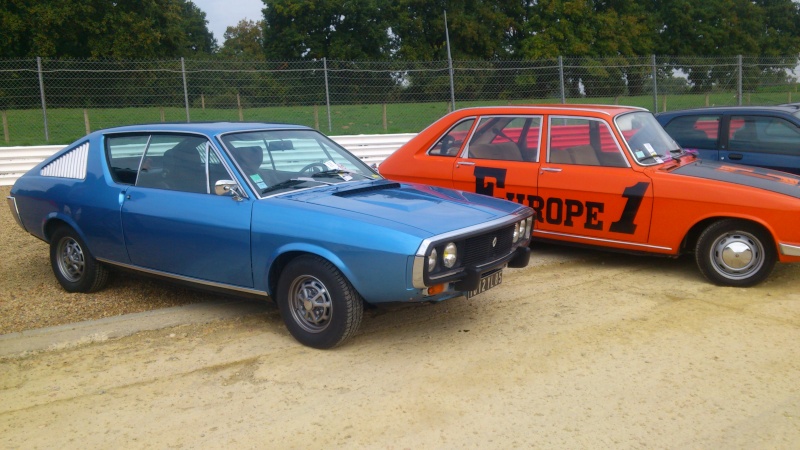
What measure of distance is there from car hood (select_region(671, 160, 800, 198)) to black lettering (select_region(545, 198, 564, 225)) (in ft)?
3.62

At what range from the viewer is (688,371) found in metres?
4.61

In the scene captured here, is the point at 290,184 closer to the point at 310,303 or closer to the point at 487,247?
the point at 310,303

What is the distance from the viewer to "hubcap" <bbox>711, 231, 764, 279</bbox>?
6418mm

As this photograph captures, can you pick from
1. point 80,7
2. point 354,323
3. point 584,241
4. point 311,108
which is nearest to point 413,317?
point 354,323

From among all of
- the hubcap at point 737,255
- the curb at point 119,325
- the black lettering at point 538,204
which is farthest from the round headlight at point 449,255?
the hubcap at point 737,255

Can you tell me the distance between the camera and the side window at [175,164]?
18.5ft

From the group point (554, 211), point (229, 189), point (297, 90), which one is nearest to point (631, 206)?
point (554, 211)

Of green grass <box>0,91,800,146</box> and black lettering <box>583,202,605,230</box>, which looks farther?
green grass <box>0,91,800,146</box>

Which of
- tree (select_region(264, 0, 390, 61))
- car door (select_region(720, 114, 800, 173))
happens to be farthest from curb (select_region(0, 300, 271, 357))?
tree (select_region(264, 0, 390, 61))

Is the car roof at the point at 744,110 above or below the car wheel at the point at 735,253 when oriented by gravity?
above

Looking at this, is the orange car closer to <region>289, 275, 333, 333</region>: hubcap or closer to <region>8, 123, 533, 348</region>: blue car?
<region>8, 123, 533, 348</region>: blue car

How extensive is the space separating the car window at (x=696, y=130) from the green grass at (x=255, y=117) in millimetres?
6636

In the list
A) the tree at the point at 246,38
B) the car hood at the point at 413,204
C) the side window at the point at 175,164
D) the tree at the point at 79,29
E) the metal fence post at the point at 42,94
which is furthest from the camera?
the tree at the point at 246,38

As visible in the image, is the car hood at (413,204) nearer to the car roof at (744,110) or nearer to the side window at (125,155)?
the side window at (125,155)
